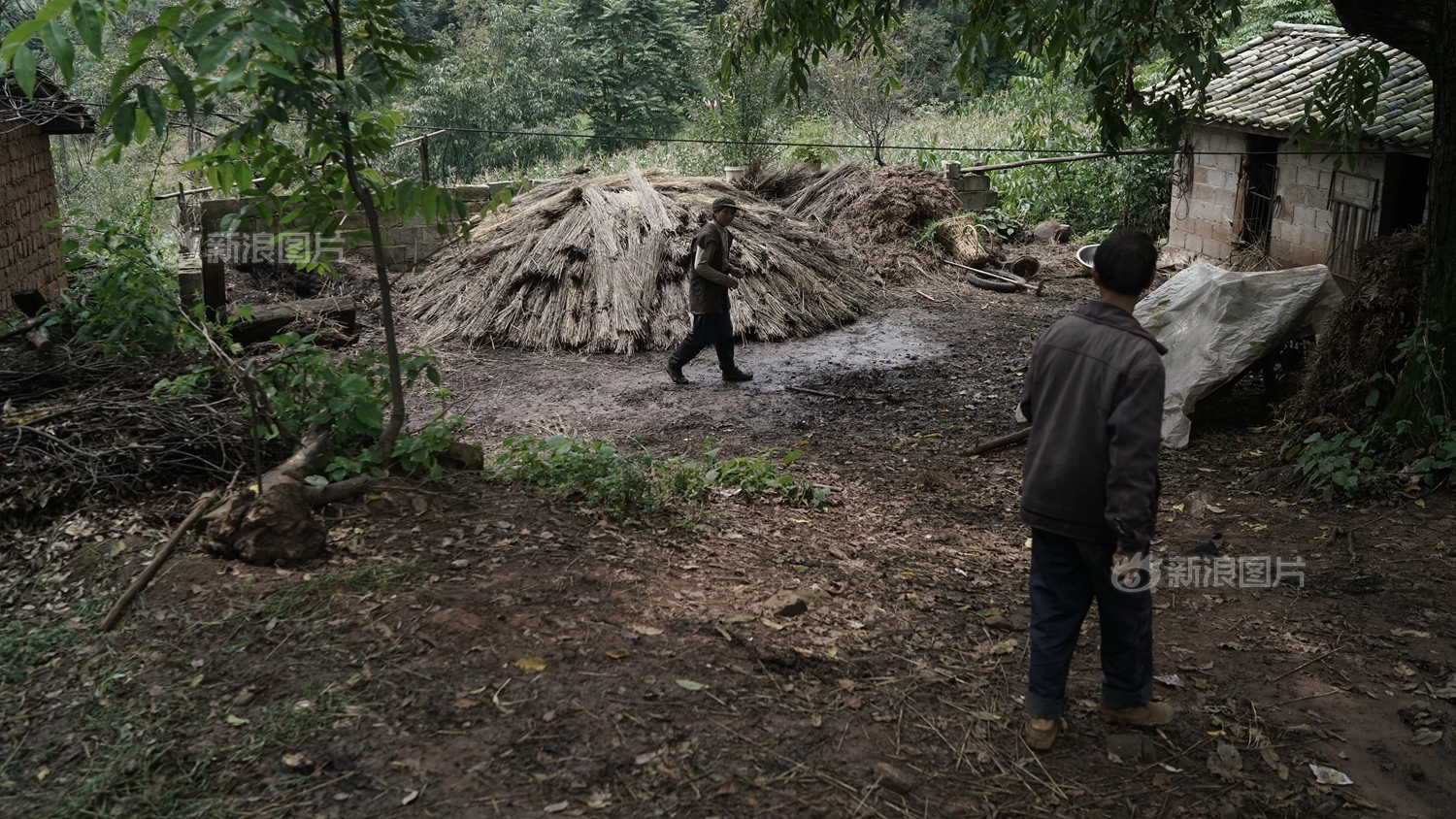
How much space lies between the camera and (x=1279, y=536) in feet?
17.3

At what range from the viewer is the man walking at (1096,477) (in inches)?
114

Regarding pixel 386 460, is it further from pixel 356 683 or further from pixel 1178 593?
pixel 1178 593

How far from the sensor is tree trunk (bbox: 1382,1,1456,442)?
18.3 ft

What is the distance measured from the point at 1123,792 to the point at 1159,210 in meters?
13.8

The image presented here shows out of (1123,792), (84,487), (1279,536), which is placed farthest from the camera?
(1279,536)

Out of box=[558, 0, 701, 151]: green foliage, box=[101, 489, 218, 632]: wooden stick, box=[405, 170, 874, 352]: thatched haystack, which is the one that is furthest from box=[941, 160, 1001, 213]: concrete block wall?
box=[101, 489, 218, 632]: wooden stick

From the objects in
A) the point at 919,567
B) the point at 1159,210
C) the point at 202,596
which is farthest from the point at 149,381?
the point at 1159,210

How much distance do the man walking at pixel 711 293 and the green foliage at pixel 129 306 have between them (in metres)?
4.15

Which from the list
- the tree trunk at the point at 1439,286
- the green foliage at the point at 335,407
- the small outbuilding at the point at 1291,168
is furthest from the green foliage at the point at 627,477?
the small outbuilding at the point at 1291,168

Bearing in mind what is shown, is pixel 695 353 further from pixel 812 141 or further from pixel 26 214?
pixel 812 141

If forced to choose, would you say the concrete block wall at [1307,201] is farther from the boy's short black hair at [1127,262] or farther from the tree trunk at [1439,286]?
the boy's short black hair at [1127,262]

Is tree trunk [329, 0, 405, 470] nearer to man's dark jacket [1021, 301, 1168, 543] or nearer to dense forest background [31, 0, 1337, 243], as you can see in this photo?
man's dark jacket [1021, 301, 1168, 543]

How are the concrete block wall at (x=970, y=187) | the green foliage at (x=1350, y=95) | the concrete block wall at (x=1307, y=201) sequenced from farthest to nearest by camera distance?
the concrete block wall at (x=970, y=187), the concrete block wall at (x=1307, y=201), the green foliage at (x=1350, y=95)

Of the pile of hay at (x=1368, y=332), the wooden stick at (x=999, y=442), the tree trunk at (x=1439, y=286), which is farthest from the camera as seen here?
the wooden stick at (x=999, y=442)
